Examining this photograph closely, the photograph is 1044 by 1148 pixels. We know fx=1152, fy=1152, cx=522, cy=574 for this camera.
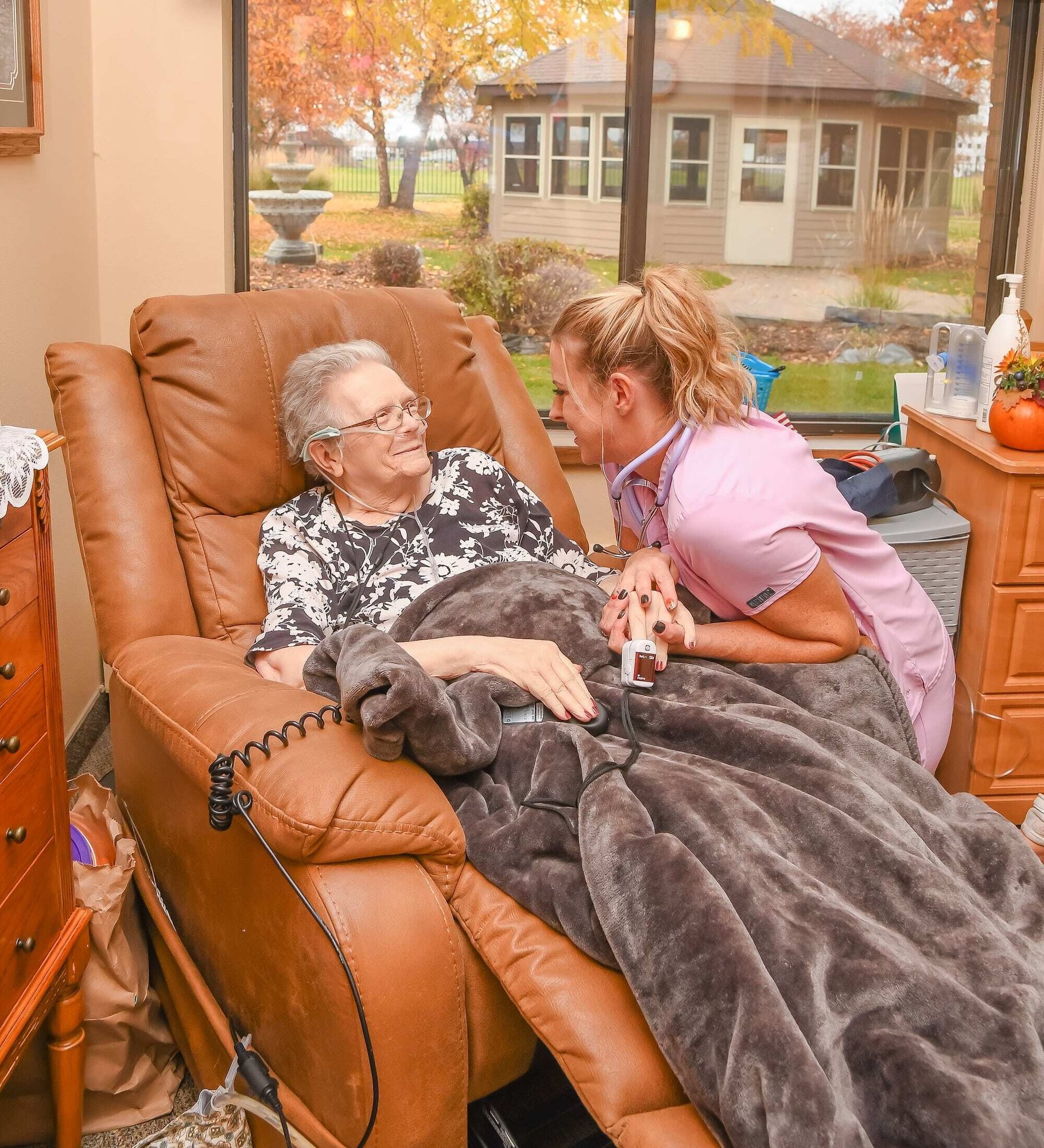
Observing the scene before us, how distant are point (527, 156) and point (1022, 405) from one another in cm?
162

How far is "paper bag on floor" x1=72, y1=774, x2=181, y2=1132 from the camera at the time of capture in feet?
5.17

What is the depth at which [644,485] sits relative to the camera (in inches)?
70.7

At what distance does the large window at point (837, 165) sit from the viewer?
334 centimetres

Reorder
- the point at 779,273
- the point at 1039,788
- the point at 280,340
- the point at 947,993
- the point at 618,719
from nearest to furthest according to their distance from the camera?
the point at 947,993, the point at 618,719, the point at 280,340, the point at 1039,788, the point at 779,273

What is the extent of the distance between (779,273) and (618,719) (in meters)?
2.29

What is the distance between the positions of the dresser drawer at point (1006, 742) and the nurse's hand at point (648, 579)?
3.37 ft

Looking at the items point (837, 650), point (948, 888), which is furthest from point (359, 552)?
point (948, 888)

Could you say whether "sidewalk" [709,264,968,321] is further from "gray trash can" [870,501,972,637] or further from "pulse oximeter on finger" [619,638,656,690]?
"pulse oximeter on finger" [619,638,656,690]

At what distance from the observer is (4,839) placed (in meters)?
1.21

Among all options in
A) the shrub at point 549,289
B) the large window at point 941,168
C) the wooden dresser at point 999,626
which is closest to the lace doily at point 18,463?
the wooden dresser at point 999,626

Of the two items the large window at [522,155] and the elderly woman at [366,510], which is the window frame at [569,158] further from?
the elderly woman at [366,510]

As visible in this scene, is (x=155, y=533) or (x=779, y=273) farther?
(x=779, y=273)

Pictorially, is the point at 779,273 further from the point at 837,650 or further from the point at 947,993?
the point at 947,993

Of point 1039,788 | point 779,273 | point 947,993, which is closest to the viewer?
point 947,993
